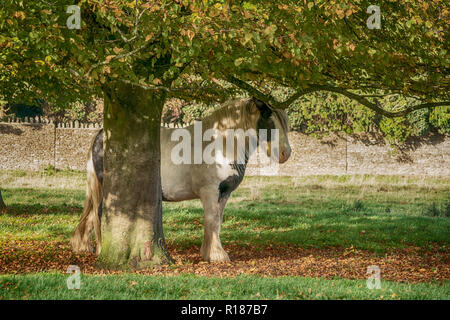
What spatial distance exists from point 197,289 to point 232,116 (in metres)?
3.60

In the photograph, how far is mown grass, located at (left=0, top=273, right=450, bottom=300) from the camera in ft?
18.9

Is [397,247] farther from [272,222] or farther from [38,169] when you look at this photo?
[38,169]

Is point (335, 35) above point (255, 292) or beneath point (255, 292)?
above

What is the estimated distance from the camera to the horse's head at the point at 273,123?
874 cm

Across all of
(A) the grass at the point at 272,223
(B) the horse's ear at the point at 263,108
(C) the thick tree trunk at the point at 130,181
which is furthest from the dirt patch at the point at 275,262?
(B) the horse's ear at the point at 263,108

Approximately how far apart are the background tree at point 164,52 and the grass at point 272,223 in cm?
159

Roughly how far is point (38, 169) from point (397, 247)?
2093 centimetres

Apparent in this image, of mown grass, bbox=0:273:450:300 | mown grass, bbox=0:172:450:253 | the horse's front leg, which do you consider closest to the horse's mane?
the horse's front leg

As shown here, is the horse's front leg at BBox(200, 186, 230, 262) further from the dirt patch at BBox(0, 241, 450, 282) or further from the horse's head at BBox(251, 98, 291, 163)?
the horse's head at BBox(251, 98, 291, 163)

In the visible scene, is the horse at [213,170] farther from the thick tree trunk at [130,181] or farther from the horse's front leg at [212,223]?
the thick tree trunk at [130,181]

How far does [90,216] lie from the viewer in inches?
370

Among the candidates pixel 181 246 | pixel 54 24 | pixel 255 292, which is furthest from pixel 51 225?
pixel 255 292

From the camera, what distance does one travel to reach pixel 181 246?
10641 mm

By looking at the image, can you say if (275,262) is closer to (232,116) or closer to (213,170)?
(213,170)
